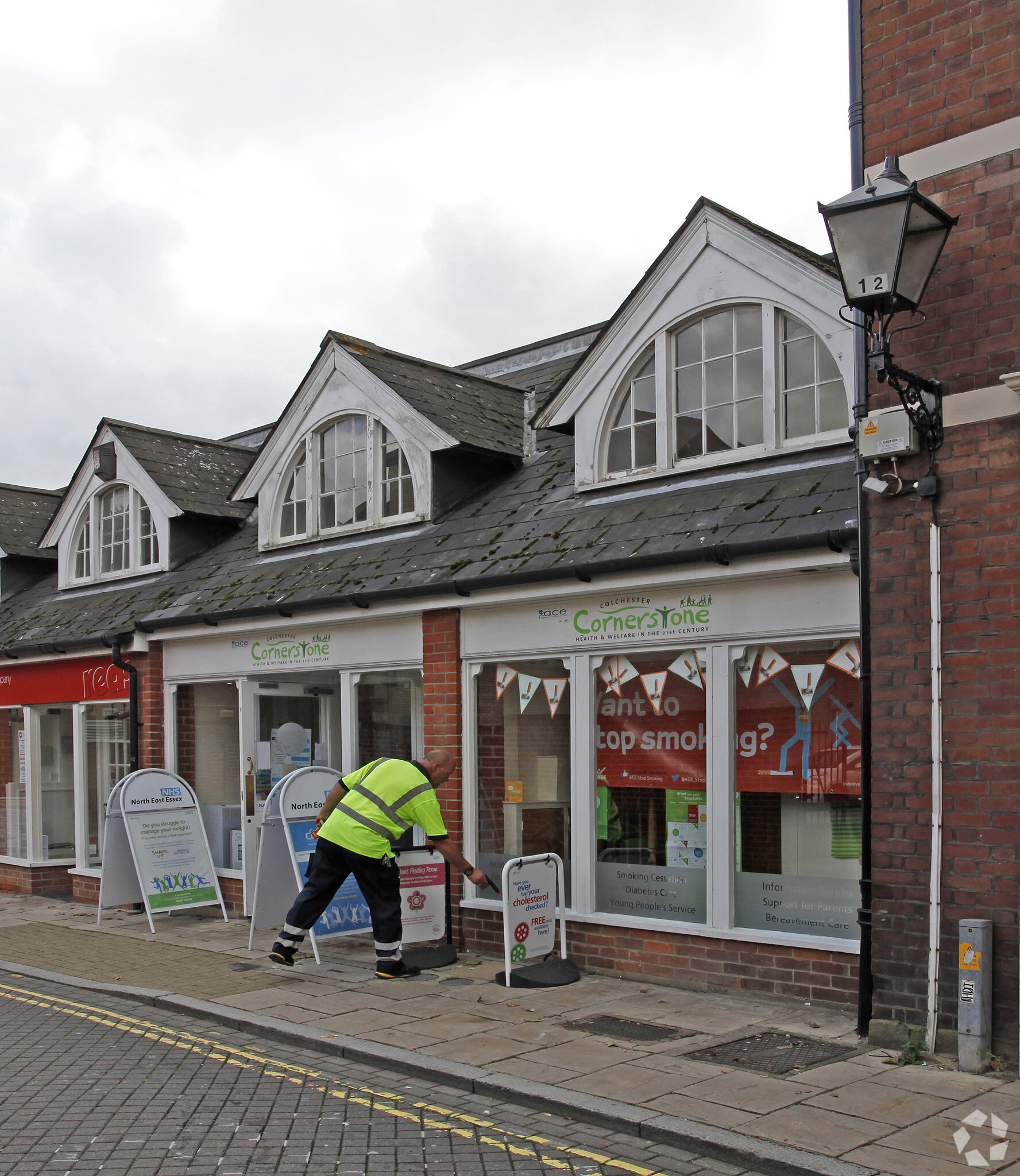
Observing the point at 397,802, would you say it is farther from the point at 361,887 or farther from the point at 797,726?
the point at 797,726

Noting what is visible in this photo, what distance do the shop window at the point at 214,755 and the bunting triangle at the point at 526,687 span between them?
4.30 metres

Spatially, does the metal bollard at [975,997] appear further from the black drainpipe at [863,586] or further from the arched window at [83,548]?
the arched window at [83,548]

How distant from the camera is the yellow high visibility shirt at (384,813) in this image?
28.3 ft

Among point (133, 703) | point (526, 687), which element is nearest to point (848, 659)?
point (526, 687)

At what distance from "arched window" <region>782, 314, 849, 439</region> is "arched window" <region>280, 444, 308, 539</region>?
19.1 ft

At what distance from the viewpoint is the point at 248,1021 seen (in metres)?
7.46

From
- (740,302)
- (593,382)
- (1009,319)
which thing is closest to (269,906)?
(593,382)

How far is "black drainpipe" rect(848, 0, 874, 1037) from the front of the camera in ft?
22.1

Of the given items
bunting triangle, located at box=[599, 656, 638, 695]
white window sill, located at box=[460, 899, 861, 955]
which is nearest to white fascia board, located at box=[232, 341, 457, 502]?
bunting triangle, located at box=[599, 656, 638, 695]

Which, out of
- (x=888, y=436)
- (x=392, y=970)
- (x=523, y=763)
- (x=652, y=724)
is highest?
(x=888, y=436)

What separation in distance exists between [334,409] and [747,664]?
231 inches

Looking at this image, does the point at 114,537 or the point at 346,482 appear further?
the point at 114,537

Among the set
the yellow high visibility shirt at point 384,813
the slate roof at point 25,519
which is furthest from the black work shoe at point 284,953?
the slate roof at point 25,519

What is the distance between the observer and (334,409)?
1228cm
